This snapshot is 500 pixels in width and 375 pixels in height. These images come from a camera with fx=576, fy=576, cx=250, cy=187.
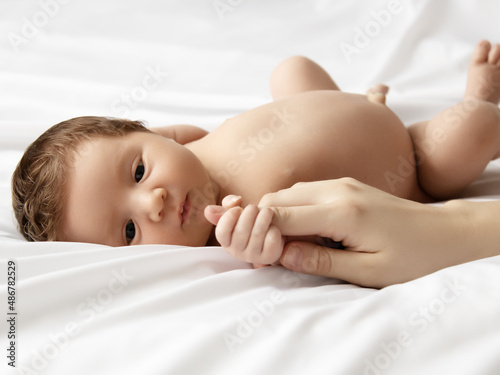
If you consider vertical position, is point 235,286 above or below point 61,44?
below

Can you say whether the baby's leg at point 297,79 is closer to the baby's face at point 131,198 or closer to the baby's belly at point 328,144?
the baby's belly at point 328,144

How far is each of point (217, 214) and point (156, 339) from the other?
0.25m

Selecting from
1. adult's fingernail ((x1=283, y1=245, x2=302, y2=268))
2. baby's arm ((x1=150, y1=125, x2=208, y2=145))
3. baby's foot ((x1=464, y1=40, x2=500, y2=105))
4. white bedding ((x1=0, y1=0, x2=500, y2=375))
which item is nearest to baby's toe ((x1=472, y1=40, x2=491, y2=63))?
baby's foot ((x1=464, y1=40, x2=500, y2=105))

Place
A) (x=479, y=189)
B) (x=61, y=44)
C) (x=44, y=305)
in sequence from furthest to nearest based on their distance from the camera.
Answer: (x=61, y=44), (x=479, y=189), (x=44, y=305)

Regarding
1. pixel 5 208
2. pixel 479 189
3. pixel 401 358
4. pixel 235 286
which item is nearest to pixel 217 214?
pixel 235 286

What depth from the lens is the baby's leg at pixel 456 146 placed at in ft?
4.48

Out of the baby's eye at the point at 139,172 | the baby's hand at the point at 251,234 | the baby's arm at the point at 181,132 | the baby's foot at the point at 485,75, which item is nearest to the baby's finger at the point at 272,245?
the baby's hand at the point at 251,234

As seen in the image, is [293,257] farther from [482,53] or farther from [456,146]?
[482,53]

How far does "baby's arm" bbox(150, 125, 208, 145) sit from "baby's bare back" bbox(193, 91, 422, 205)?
230 mm

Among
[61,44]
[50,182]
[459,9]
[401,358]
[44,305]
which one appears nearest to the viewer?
[401,358]

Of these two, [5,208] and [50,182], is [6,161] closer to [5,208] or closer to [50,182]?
[5,208]

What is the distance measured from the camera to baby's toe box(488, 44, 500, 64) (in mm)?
1674

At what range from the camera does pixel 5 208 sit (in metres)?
1.28

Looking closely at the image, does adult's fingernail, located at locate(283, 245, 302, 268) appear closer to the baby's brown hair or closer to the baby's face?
the baby's face
